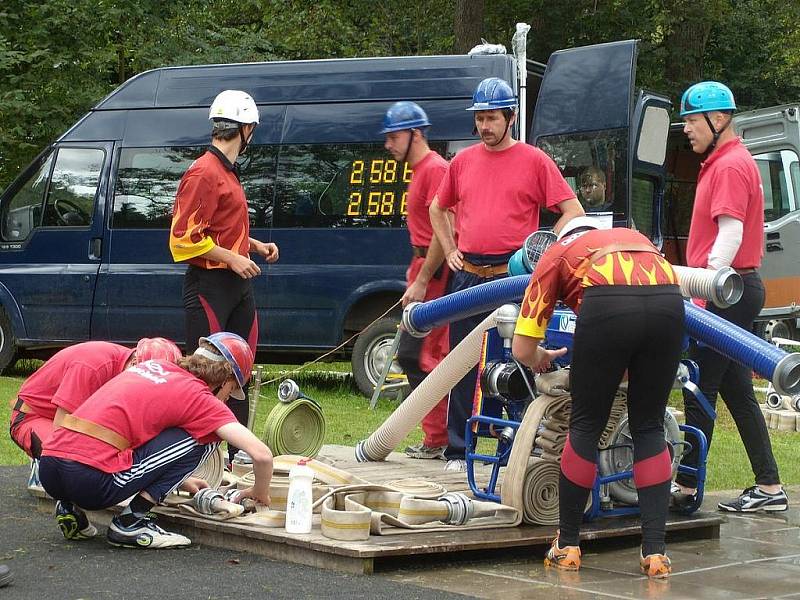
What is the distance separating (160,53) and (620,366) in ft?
46.4

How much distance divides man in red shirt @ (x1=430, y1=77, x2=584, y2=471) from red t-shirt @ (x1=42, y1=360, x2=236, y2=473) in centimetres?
212

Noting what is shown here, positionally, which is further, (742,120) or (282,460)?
(742,120)

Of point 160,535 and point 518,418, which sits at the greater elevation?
point 518,418

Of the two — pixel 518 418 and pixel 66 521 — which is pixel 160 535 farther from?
pixel 518 418

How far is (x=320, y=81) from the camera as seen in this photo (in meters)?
12.6

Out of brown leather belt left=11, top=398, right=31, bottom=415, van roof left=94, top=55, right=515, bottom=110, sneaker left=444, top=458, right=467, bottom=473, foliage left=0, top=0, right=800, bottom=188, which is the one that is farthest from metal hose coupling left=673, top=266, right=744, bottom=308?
foliage left=0, top=0, right=800, bottom=188

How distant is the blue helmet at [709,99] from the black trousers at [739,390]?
901 millimetres

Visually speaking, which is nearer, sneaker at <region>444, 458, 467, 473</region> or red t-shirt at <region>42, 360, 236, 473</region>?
red t-shirt at <region>42, 360, 236, 473</region>

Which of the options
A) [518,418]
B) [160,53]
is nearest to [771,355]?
[518,418]

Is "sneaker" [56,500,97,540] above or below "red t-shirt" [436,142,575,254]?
below

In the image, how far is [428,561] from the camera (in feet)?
19.2

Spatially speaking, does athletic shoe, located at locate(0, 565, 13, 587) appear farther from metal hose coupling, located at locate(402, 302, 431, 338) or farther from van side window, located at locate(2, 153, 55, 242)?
van side window, located at locate(2, 153, 55, 242)

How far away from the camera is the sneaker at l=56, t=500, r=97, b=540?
6.05 m

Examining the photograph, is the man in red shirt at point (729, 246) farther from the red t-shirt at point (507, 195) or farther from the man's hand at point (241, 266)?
the man's hand at point (241, 266)
